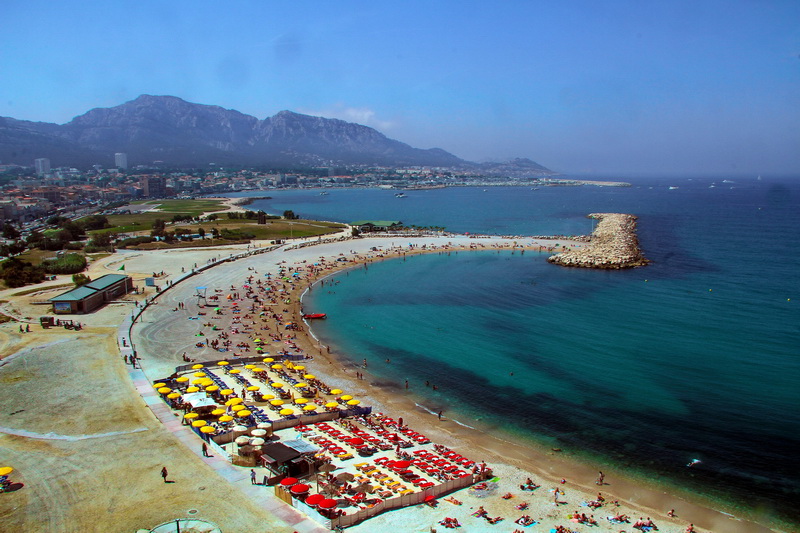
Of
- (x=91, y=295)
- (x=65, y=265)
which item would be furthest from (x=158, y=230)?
(x=91, y=295)

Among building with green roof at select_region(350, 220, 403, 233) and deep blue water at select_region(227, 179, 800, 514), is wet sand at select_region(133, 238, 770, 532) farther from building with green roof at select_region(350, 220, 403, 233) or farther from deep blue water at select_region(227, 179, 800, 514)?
building with green roof at select_region(350, 220, 403, 233)

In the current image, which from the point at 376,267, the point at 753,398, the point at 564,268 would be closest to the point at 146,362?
the point at 753,398

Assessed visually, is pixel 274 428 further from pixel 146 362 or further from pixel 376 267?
pixel 376 267

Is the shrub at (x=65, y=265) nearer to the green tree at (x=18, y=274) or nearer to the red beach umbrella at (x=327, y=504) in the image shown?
the green tree at (x=18, y=274)

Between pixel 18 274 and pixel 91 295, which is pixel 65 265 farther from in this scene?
pixel 91 295

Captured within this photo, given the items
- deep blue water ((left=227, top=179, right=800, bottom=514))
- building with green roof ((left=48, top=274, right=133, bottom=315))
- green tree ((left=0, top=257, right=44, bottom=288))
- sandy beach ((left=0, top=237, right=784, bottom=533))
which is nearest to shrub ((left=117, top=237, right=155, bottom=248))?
green tree ((left=0, top=257, right=44, bottom=288))
